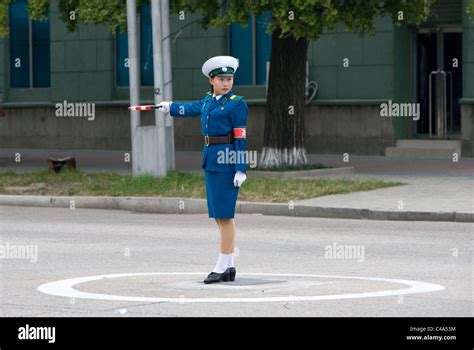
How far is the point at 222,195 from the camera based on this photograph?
1218 centimetres

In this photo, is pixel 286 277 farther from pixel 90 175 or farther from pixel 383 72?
pixel 383 72

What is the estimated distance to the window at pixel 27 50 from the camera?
116 ft

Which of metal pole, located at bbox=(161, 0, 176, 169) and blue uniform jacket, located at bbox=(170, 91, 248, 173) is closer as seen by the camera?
blue uniform jacket, located at bbox=(170, 91, 248, 173)

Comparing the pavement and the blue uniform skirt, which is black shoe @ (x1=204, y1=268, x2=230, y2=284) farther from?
the pavement

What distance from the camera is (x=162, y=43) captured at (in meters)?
22.9

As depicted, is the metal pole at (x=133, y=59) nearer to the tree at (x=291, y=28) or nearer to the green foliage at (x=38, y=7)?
the tree at (x=291, y=28)

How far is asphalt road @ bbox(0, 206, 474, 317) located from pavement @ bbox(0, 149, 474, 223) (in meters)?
0.35

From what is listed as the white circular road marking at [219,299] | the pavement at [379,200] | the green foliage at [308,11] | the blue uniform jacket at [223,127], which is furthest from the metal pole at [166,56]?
the blue uniform jacket at [223,127]

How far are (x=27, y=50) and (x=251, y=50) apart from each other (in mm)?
7026

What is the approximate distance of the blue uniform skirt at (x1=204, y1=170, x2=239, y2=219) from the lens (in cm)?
1218

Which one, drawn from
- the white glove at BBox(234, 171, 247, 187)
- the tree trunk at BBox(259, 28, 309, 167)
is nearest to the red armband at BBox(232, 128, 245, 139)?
the white glove at BBox(234, 171, 247, 187)

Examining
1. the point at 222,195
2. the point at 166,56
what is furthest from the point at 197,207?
the point at 222,195

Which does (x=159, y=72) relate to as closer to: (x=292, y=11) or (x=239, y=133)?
(x=292, y=11)

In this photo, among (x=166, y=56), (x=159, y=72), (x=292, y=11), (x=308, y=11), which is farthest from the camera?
(x=166, y=56)
